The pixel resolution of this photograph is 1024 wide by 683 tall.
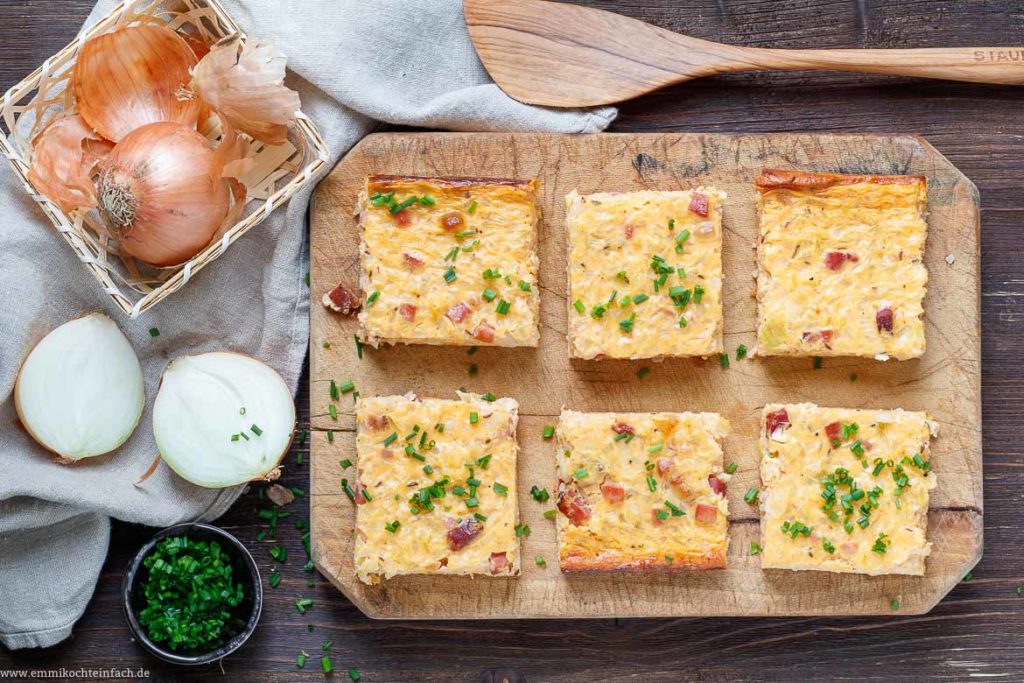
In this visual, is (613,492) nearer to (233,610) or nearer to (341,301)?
(341,301)

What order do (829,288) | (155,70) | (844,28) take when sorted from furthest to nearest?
(844,28) < (829,288) < (155,70)

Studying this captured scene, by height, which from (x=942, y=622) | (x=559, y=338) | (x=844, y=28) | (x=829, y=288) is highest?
(x=844, y=28)

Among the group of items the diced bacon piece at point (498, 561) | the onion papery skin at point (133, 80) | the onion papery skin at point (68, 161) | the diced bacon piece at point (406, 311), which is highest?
the onion papery skin at point (133, 80)

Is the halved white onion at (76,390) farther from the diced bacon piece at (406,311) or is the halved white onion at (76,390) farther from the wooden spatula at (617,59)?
the wooden spatula at (617,59)

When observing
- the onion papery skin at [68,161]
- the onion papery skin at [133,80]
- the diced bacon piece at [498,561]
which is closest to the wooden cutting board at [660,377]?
the diced bacon piece at [498,561]

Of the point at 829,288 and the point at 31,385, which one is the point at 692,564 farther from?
the point at 31,385

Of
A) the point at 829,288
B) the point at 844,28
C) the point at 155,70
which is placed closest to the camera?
the point at 155,70

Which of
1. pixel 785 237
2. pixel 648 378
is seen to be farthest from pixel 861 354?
pixel 648 378
